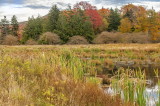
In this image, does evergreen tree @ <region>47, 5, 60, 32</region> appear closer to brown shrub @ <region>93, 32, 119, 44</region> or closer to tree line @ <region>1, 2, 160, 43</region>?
tree line @ <region>1, 2, 160, 43</region>

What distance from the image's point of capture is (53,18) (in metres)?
49.5

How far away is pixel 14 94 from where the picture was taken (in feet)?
17.0

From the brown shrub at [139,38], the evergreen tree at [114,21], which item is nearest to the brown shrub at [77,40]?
the brown shrub at [139,38]

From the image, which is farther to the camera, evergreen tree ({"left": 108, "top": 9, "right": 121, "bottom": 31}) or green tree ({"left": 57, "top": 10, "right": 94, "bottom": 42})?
evergreen tree ({"left": 108, "top": 9, "right": 121, "bottom": 31})

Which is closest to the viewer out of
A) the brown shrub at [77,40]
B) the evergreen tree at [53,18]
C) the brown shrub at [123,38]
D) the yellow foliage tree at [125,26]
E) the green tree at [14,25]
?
the brown shrub at [123,38]

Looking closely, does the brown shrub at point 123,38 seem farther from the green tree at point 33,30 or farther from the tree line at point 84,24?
the green tree at point 33,30

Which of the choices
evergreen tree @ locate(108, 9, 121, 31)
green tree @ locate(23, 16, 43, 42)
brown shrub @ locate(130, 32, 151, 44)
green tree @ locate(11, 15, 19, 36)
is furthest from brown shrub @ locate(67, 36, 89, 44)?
green tree @ locate(11, 15, 19, 36)

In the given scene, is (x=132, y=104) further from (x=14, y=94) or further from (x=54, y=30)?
(x=54, y=30)

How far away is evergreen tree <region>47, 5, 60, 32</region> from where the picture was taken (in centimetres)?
4862

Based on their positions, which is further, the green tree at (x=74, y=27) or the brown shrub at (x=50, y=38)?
the green tree at (x=74, y=27)

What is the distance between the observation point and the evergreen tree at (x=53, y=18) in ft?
160

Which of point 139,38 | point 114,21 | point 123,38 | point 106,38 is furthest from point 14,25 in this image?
point 139,38

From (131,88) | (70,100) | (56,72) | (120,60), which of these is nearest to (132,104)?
(131,88)

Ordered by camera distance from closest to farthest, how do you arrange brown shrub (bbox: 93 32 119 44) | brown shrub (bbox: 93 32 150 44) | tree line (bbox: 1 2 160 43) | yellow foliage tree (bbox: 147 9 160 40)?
brown shrub (bbox: 93 32 150 44) < brown shrub (bbox: 93 32 119 44) < tree line (bbox: 1 2 160 43) < yellow foliage tree (bbox: 147 9 160 40)
